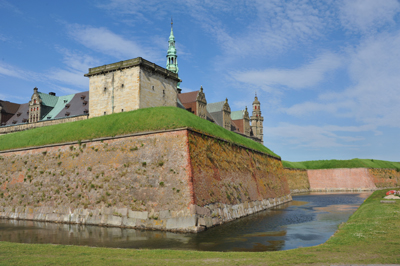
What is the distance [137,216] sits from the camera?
2355 cm

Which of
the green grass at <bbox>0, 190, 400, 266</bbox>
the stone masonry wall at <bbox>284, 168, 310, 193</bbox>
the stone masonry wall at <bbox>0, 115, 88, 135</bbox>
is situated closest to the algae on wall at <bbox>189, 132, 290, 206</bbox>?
the green grass at <bbox>0, 190, 400, 266</bbox>

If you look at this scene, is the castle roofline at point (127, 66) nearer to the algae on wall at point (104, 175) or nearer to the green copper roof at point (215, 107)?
the algae on wall at point (104, 175)

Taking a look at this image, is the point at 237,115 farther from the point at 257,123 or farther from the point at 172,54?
the point at 172,54

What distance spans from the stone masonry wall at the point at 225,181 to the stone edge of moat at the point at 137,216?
0.27 ft

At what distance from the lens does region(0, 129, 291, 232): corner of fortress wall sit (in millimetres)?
23016

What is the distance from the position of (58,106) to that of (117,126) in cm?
4137

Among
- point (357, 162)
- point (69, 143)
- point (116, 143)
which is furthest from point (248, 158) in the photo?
point (357, 162)

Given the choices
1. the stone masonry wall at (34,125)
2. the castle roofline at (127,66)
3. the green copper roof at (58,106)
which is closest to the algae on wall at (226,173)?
the castle roofline at (127,66)

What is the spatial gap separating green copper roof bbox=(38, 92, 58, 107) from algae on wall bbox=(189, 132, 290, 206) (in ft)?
151

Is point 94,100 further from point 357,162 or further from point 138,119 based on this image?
point 357,162

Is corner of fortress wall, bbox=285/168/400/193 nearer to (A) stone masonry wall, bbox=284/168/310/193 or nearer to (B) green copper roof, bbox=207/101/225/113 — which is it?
(A) stone masonry wall, bbox=284/168/310/193

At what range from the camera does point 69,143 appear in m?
31.0

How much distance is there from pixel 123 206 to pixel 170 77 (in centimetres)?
2576

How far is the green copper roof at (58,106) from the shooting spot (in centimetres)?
6244
